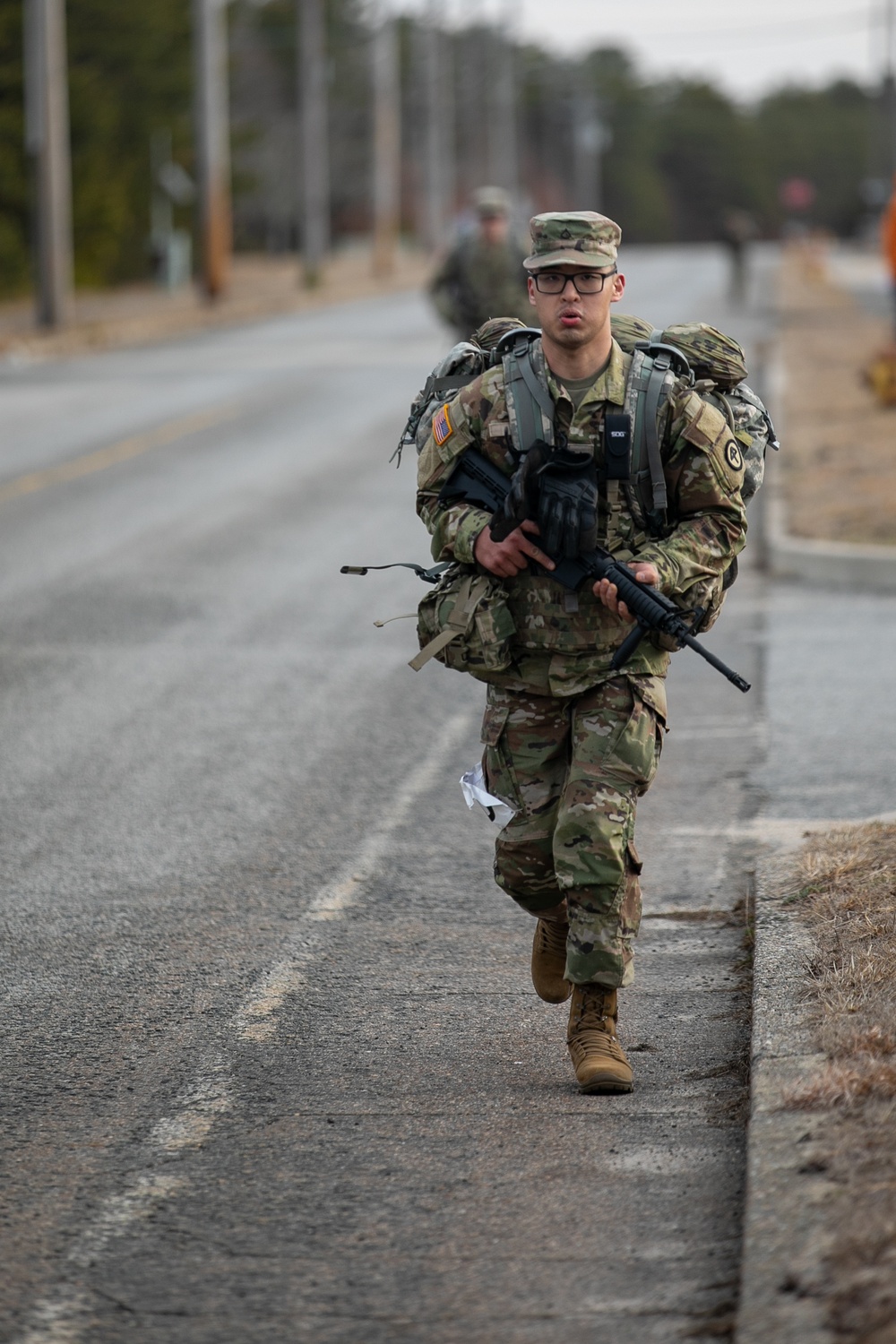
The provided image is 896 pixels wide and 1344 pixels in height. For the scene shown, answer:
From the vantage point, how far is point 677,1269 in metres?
3.65

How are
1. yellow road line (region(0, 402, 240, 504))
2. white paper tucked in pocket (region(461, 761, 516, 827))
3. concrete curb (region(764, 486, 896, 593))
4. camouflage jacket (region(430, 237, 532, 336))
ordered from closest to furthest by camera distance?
→ white paper tucked in pocket (region(461, 761, 516, 827)) < concrete curb (region(764, 486, 896, 593)) < camouflage jacket (region(430, 237, 532, 336)) < yellow road line (region(0, 402, 240, 504))

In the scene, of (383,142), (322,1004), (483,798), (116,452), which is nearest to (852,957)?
A: (483,798)

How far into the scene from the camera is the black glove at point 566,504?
14.5 feet

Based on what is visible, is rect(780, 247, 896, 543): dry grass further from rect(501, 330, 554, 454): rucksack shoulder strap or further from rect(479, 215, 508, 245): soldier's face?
rect(501, 330, 554, 454): rucksack shoulder strap

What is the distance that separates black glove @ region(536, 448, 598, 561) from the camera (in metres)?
4.41

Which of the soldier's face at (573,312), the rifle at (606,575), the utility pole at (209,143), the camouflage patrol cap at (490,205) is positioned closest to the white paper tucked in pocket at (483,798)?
the rifle at (606,575)

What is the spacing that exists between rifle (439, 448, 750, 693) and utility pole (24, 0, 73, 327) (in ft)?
83.3

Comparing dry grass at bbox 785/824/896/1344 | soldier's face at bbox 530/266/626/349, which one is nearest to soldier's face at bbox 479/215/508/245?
dry grass at bbox 785/824/896/1344

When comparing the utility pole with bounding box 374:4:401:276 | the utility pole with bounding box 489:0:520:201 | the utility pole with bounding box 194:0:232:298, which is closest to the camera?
the utility pole with bounding box 194:0:232:298

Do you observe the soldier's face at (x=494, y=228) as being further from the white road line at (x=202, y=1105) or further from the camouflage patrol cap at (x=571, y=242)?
the camouflage patrol cap at (x=571, y=242)

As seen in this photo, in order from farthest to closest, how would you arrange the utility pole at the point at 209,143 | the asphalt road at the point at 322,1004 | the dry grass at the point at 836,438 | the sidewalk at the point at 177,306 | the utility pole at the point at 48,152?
the utility pole at the point at 209,143 → the sidewalk at the point at 177,306 → the utility pole at the point at 48,152 → the dry grass at the point at 836,438 → the asphalt road at the point at 322,1004

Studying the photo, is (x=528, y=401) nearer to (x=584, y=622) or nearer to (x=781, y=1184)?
(x=584, y=622)

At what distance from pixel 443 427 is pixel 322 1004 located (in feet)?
4.86

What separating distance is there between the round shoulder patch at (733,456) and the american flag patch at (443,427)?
615mm
